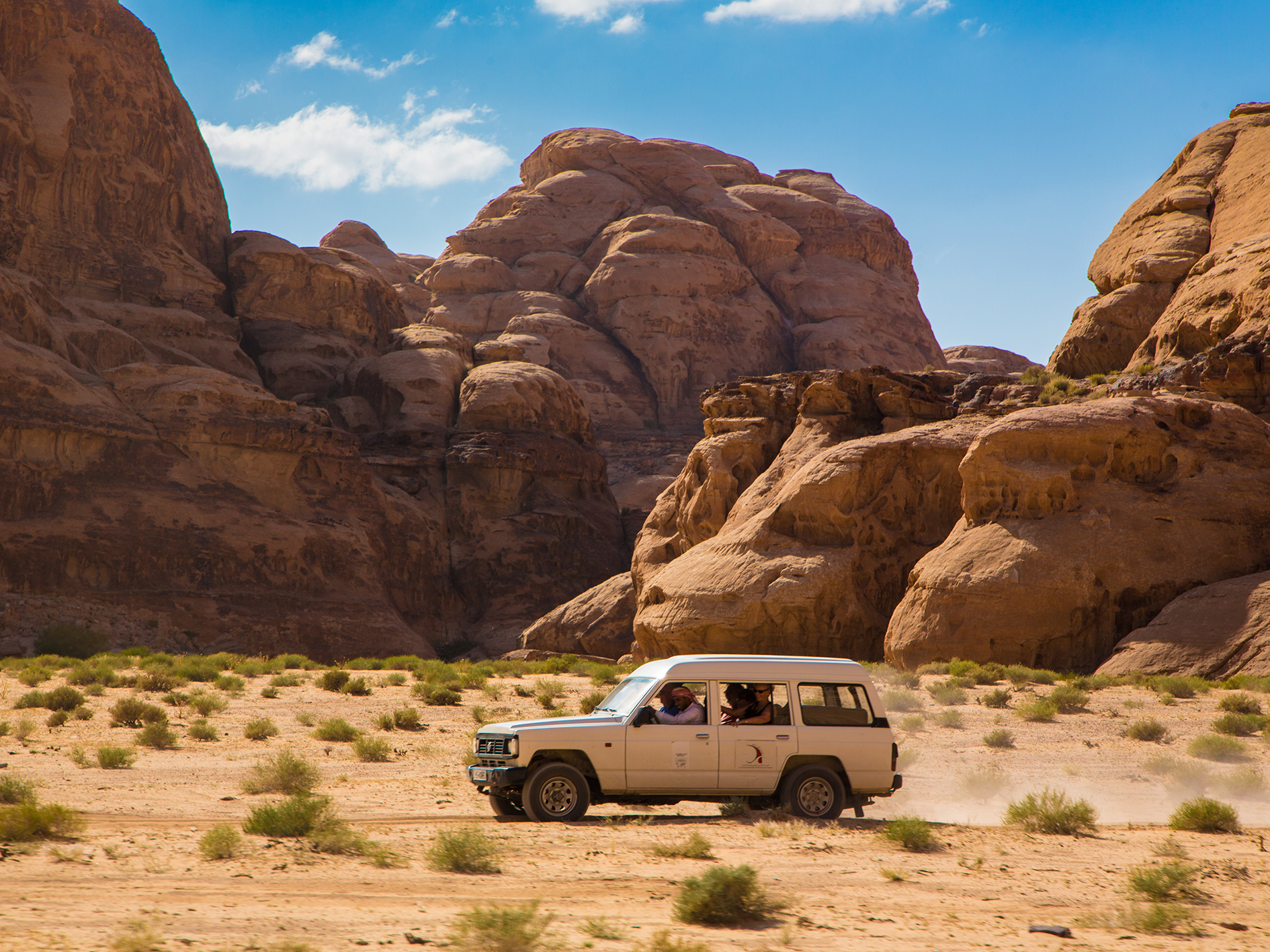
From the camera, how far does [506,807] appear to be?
36.1ft

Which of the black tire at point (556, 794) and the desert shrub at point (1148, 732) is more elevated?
the black tire at point (556, 794)

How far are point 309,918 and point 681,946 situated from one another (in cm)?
250

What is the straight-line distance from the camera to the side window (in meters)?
11.0

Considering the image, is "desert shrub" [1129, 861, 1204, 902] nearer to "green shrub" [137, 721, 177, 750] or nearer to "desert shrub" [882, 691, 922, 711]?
"desert shrub" [882, 691, 922, 711]

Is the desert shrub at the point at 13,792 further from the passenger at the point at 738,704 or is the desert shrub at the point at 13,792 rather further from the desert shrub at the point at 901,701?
the desert shrub at the point at 901,701

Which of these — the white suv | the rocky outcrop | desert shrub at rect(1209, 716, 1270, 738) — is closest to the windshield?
the white suv

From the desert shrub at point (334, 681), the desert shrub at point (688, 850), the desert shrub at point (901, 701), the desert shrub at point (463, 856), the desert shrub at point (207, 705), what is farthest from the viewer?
the desert shrub at point (334, 681)

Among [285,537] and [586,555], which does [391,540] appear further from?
[586,555]

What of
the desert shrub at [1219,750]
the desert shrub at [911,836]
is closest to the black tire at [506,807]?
the desert shrub at [911,836]

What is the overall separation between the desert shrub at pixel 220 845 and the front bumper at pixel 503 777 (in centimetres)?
242

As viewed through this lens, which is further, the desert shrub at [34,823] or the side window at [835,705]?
the side window at [835,705]

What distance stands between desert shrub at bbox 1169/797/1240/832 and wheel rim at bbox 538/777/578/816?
21.2 ft

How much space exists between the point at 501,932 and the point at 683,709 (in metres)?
4.76

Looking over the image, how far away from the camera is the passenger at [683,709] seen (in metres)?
10.8
